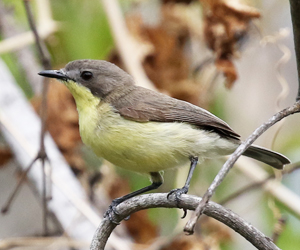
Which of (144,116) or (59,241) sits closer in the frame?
(144,116)

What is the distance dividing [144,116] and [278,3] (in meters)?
2.81

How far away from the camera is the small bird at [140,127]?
10.1 ft

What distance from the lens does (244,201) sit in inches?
237

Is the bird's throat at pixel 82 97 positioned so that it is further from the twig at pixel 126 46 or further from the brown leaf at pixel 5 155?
the brown leaf at pixel 5 155

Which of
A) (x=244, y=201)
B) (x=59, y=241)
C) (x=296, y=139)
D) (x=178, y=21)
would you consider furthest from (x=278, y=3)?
(x=59, y=241)

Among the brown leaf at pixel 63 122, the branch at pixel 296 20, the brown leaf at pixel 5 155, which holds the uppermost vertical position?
the branch at pixel 296 20

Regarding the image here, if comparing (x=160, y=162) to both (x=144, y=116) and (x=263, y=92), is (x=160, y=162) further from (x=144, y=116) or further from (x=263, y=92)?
(x=263, y=92)

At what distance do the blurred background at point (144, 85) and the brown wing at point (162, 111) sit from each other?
680mm

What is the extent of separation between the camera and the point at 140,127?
3145 mm

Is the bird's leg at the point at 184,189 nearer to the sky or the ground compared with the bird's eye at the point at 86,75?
nearer to the ground

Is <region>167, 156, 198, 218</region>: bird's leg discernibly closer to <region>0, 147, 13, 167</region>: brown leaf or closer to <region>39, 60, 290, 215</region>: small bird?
<region>39, 60, 290, 215</region>: small bird

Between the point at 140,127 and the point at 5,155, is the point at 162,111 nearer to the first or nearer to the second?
the point at 140,127

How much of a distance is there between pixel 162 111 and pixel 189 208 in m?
1.06

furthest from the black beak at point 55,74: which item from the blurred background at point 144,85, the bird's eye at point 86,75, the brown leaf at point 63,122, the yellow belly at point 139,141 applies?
the brown leaf at point 63,122
